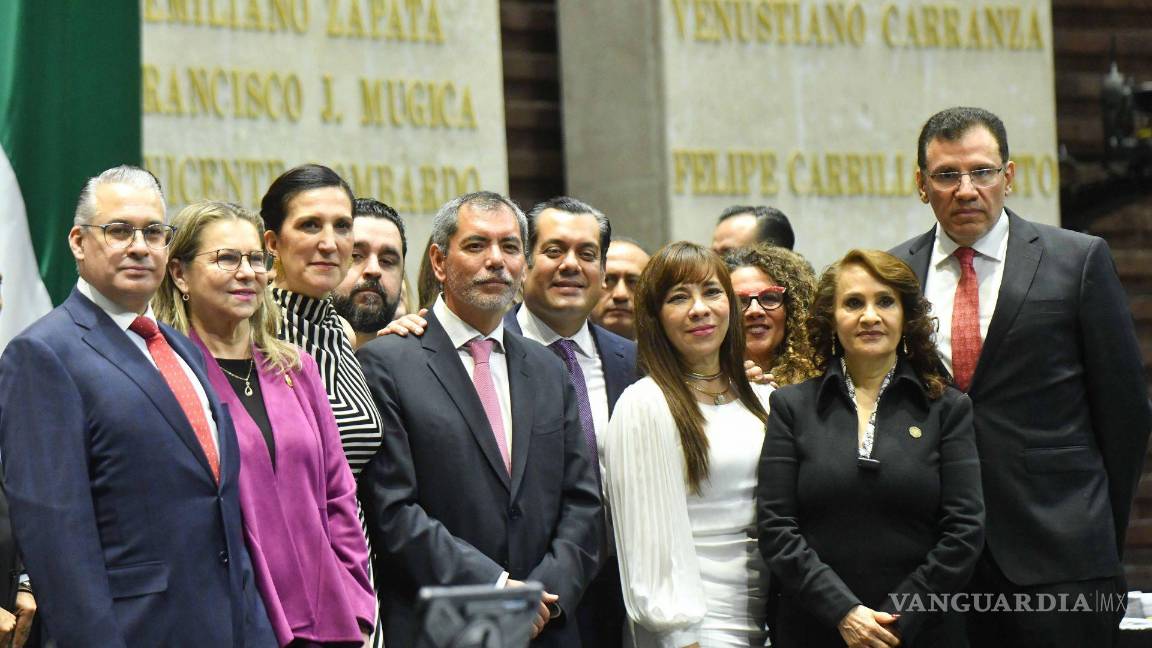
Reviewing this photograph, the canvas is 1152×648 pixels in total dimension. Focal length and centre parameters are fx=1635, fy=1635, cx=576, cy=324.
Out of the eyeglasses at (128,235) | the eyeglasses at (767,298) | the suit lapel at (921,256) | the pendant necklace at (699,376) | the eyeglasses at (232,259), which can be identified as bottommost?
the pendant necklace at (699,376)

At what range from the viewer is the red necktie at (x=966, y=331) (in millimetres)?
4402

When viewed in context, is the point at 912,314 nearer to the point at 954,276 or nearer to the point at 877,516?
the point at 954,276

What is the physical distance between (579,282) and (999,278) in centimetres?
121

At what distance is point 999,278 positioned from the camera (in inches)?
175

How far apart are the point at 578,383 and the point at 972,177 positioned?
1254mm

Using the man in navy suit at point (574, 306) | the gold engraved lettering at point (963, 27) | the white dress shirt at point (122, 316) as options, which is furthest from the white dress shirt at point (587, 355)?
the gold engraved lettering at point (963, 27)

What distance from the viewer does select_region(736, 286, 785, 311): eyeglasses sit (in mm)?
5023

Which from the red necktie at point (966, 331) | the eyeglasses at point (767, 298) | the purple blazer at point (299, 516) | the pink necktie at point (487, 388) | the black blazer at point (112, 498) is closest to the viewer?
the black blazer at point (112, 498)

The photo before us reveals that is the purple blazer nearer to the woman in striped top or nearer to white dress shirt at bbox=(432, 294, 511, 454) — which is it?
the woman in striped top

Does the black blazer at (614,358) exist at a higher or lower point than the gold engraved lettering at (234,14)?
lower

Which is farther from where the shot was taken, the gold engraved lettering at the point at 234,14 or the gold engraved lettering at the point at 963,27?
the gold engraved lettering at the point at 963,27

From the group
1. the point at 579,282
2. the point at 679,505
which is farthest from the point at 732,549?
the point at 579,282

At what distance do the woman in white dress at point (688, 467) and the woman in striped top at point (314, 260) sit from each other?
0.70 m

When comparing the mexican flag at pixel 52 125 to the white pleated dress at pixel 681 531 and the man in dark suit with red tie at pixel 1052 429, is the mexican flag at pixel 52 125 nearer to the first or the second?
the white pleated dress at pixel 681 531
